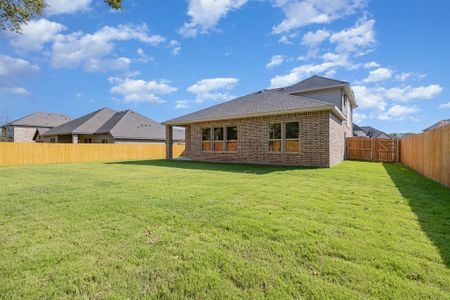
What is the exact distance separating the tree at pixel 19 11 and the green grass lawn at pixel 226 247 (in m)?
6.02

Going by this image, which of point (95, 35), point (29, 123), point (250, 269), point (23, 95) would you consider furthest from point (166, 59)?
point (29, 123)

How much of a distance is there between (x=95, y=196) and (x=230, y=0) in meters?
10.0

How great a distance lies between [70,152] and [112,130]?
6323 millimetres

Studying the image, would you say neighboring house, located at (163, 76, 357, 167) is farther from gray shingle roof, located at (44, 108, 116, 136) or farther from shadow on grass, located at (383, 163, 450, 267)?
gray shingle roof, located at (44, 108, 116, 136)

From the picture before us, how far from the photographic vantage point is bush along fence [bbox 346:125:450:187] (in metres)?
7.34

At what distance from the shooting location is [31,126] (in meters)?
38.1

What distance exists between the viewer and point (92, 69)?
2344 cm

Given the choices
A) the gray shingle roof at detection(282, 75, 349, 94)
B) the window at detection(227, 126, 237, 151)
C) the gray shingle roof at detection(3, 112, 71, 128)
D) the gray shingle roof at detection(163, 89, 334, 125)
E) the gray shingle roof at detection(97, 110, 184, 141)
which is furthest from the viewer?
the gray shingle roof at detection(3, 112, 71, 128)

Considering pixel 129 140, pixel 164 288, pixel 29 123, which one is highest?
pixel 29 123

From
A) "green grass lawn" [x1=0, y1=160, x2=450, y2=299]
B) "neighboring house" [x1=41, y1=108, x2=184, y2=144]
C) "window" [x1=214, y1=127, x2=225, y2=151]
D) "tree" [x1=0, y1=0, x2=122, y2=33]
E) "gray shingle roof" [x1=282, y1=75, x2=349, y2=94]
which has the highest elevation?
"gray shingle roof" [x1=282, y1=75, x2=349, y2=94]

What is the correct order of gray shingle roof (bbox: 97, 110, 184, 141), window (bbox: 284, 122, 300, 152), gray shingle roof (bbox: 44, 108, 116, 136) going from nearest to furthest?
window (bbox: 284, 122, 300, 152), gray shingle roof (bbox: 97, 110, 184, 141), gray shingle roof (bbox: 44, 108, 116, 136)

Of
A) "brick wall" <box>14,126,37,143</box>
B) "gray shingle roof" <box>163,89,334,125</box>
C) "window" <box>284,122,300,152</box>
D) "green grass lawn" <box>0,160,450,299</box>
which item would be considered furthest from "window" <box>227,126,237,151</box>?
"brick wall" <box>14,126,37,143</box>

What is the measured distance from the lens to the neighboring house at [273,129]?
12273mm

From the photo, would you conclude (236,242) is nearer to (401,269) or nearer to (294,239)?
(294,239)
